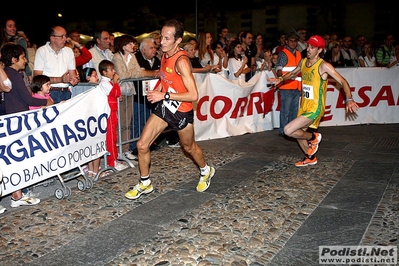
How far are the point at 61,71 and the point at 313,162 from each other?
404 centimetres

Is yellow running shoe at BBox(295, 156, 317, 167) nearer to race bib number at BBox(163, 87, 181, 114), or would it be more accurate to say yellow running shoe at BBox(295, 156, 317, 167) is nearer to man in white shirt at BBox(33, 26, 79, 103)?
race bib number at BBox(163, 87, 181, 114)

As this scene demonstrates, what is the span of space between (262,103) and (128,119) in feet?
11.8

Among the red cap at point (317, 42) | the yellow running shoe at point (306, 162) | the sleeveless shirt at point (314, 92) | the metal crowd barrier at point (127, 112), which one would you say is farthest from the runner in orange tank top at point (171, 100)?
the red cap at point (317, 42)

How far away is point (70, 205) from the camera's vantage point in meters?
5.53

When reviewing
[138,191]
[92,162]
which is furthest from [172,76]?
[92,162]

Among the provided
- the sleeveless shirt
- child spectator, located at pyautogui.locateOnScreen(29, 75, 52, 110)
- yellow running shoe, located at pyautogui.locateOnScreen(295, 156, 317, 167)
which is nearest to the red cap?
the sleeveless shirt

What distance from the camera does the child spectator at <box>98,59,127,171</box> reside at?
6.59 m

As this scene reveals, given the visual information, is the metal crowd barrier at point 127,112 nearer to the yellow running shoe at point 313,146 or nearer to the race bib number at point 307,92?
the race bib number at point 307,92

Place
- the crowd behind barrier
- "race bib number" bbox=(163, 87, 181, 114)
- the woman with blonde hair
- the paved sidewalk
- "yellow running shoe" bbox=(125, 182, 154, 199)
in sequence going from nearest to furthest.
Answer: the paved sidewalk < the crowd behind barrier < "race bib number" bbox=(163, 87, 181, 114) < "yellow running shoe" bbox=(125, 182, 154, 199) < the woman with blonde hair

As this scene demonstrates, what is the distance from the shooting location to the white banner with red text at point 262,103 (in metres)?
9.18

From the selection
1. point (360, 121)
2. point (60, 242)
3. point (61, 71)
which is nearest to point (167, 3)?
point (360, 121)

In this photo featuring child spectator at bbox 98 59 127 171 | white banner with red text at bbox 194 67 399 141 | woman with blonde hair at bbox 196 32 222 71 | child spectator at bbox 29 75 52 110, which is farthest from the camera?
woman with blonde hair at bbox 196 32 222 71

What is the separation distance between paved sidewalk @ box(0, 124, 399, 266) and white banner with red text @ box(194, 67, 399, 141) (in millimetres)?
1847

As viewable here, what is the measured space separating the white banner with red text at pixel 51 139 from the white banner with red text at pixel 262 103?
2908 millimetres
